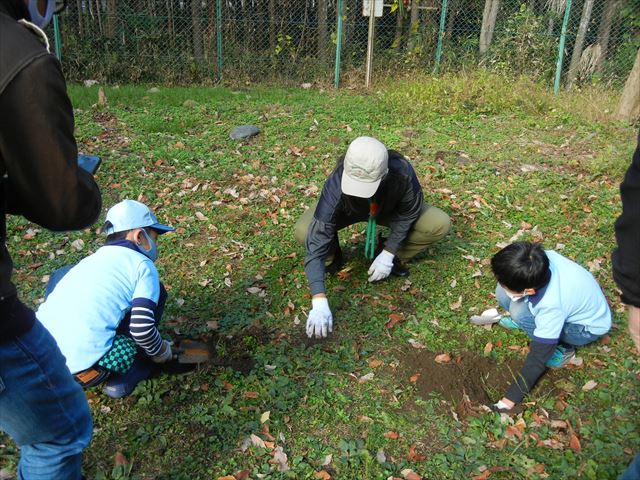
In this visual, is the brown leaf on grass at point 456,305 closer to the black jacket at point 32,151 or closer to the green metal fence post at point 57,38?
the black jacket at point 32,151

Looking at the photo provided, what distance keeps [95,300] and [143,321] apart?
0.25 meters

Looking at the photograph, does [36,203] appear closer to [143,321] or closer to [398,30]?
[143,321]

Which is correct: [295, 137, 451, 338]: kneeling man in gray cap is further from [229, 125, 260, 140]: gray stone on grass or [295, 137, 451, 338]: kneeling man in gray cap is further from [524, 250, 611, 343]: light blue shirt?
[229, 125, 260, 140]: gray stone on grass

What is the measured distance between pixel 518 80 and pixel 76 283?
8362 mm

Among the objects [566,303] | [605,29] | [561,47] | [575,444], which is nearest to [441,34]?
[561,47]

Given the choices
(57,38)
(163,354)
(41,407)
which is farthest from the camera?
(57,38)

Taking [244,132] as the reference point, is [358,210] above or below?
above

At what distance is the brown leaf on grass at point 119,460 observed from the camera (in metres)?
2.69

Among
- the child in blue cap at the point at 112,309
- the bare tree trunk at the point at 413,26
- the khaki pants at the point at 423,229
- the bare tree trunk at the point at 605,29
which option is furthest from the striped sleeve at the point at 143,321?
Answer: the bare tree trunk at the point at 605,29

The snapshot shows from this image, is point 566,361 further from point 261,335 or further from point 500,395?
point 261,335

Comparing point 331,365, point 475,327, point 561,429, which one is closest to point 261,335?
point 331,365

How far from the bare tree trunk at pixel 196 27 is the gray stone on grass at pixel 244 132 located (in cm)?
373

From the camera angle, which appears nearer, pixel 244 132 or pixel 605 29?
pixel 244 132

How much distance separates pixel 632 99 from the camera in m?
7.41
